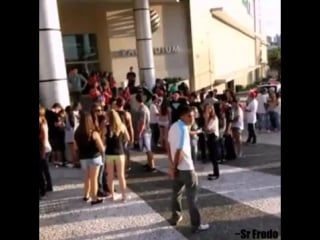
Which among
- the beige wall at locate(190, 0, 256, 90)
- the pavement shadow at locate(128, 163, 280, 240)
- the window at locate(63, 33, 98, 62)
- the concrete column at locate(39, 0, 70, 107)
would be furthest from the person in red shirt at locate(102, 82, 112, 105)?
the beige wall at locate(190, 0, 256, 90)

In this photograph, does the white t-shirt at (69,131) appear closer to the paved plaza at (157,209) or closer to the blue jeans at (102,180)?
the paved plaza at (157,209)

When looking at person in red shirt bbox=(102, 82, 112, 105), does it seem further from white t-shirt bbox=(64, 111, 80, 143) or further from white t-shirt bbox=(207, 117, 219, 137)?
white t-shirt bbox=(207, 117, 219, 137)

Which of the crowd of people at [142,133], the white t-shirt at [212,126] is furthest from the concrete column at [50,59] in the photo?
the white t-shirt at [212,126]

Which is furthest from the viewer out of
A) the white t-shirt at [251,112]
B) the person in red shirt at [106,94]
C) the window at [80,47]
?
the window at [80,47]

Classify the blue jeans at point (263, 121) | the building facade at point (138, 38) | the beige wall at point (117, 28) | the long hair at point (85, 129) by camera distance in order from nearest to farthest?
the long hair at point (85, 129)
the blue jeans at point (263, 121)
the building facade at point (138, 38)
the beige wall at point (117, 28)

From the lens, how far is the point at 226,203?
7.59 metres

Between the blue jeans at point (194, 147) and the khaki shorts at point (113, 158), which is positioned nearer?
the khaki shorts at point (113, 158)

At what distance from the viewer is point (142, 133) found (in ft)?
33.2

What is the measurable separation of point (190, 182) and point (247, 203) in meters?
1.63

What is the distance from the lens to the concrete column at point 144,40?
20.3m

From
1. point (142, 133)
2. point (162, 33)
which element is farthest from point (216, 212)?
point (162, 33)

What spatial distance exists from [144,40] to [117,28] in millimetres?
4570

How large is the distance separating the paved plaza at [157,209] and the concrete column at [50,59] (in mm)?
2352
